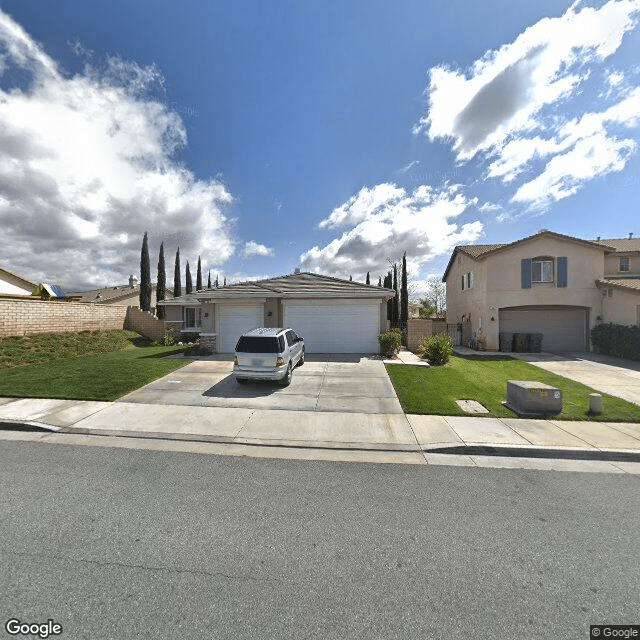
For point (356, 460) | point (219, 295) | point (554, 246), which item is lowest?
point (356, 460)

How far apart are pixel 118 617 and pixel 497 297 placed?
822 inches

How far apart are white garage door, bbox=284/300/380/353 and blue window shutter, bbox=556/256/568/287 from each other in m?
11.9

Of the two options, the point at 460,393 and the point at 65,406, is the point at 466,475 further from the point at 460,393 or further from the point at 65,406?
the point at 65,406

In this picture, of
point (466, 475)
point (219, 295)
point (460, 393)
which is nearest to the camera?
point (466, 475)

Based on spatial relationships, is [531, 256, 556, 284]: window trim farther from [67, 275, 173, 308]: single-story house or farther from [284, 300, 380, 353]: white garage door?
[67, 275, 173, 308]: single-story house

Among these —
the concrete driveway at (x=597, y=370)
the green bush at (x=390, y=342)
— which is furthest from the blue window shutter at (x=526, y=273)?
the green bush at (x=390, y=342)

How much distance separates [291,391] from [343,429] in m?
3.09

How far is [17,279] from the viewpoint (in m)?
25.7

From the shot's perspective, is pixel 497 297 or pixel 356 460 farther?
pixel 497 297

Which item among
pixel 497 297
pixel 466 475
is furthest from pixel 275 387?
pixel 497 297

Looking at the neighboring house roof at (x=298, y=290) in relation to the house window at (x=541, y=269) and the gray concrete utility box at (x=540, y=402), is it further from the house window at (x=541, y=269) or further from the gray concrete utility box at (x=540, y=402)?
the house window at (x=541, y=269)

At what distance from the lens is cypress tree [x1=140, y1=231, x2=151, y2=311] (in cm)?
3206

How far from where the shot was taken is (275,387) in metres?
9.78

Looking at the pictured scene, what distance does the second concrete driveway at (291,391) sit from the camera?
817 centimetres
